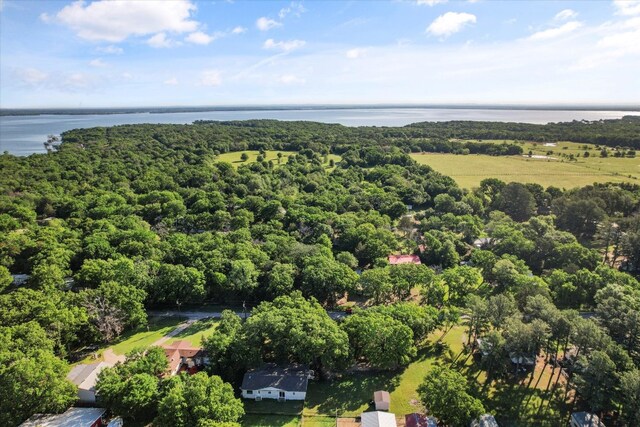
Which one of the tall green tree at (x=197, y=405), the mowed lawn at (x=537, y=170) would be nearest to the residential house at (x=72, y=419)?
the tall green tree at (x=197, y=405)

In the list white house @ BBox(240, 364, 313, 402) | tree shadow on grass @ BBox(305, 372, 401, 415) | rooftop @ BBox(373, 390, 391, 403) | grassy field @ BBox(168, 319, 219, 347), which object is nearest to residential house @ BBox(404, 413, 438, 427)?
rooftop @ BBox(373, 390, 391, 403)

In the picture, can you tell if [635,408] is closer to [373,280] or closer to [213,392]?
[373,280]

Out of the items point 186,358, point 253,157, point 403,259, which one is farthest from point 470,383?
point 253,157

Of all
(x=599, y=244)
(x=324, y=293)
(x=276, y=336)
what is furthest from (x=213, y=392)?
(x=599, y=244)

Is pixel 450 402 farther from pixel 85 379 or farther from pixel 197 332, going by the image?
pixel 85 379

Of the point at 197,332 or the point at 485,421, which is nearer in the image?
the point at 485,421
